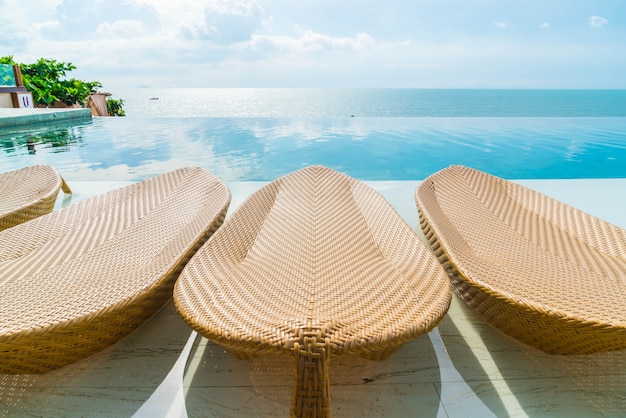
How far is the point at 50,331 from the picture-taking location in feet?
2.99

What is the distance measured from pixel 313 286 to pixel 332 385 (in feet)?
1.02

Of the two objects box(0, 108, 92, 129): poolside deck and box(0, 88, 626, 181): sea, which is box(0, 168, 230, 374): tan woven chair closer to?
box(0, 88, 626, 181): sea

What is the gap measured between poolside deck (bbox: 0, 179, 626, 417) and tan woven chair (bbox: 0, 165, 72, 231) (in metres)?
1.03

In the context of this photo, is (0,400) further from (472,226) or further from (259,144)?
(259,144)

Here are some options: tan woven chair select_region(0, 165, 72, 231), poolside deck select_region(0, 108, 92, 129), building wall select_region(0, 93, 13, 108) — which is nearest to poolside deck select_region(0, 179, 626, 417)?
tan woven chair select_region(0, 165, 72, 231)

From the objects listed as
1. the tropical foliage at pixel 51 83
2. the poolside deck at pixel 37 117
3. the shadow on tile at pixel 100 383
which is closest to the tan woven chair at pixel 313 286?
the shadow on tile at pixel 100 383

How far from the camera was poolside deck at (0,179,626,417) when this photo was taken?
1030mm

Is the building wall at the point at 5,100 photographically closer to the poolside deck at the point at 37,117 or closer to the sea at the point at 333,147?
the poolside deck at the point at 37,117

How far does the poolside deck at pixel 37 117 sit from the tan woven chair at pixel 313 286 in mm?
8449

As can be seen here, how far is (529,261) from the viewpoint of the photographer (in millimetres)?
1447

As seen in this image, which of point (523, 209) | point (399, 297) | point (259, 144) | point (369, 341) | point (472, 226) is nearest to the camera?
point (369, 341)

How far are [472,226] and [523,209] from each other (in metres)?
0.45

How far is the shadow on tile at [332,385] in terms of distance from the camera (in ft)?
3.37

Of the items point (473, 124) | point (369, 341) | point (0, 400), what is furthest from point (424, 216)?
point (473, 124)
